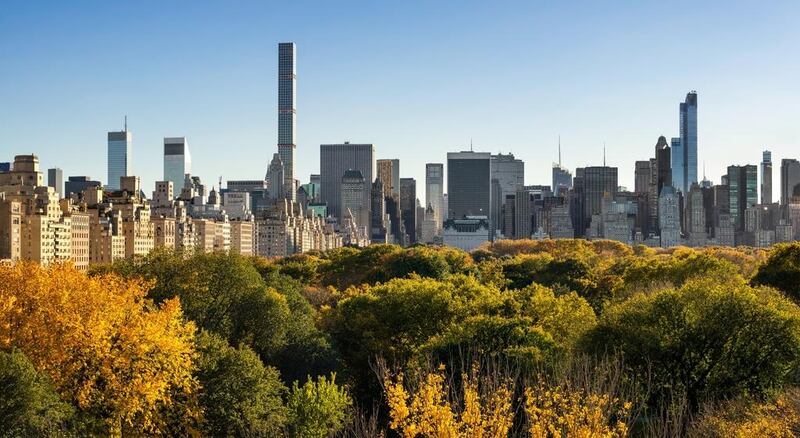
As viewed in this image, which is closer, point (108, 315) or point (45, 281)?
point (108, 315)

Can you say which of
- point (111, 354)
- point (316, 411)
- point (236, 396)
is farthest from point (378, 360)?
point (111, 354)

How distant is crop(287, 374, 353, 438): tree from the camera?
3297 cm

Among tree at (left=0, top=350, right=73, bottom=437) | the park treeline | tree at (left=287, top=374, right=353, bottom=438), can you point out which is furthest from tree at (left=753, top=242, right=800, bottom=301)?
tree at (left=0, top=350, right=73, bottom=437)

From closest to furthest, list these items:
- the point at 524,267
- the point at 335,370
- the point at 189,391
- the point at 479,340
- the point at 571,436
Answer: the point at 571,436, the point at 189,391, the point at 479,340, the point at 335,370, the point at 524,267

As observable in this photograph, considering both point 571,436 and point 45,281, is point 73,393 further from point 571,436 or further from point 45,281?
point 571,436

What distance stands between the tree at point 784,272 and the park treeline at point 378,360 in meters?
15.1

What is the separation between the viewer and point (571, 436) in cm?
2262

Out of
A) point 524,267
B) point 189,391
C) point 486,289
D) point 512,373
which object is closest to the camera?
point 189,391

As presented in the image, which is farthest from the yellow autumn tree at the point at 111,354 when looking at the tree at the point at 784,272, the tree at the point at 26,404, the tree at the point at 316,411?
the tree at the point at 784,272

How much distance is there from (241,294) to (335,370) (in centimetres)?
745

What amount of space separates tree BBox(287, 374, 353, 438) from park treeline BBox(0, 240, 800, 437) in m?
0.08

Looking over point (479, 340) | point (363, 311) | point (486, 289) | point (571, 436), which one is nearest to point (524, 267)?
point (486, 289)

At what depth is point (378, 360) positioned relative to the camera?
3916 centimetres

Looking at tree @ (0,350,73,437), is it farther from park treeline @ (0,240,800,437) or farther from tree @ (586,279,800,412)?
tree @ (586,279,800,412)
